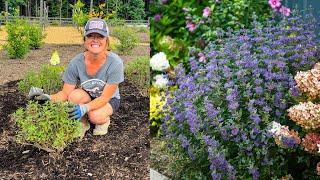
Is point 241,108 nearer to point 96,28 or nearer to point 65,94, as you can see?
point 96,28

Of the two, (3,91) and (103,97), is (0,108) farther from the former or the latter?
(103,97)

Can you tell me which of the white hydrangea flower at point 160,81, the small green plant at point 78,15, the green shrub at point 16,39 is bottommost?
the white hydrangea flower at point 160,81

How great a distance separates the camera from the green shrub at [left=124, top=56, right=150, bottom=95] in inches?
152

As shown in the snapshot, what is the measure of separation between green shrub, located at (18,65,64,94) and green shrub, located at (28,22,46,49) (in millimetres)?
177

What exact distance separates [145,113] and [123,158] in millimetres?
571

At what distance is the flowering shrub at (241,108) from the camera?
279 centimetres

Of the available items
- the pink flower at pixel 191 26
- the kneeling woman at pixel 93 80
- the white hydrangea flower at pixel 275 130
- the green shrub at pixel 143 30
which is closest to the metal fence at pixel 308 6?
the pink flower at pixel 191 26

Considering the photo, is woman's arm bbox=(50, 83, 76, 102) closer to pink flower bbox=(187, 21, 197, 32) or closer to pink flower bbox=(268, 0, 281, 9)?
pink flower bbox=(187, 21, 197, 32)

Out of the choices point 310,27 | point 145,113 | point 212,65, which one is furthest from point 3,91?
point 310,27

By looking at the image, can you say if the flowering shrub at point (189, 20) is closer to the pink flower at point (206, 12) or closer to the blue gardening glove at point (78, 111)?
the pink flower at point (206, 12)

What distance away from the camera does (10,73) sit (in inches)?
149

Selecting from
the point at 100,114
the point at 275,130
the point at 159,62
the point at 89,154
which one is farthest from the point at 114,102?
the point at 159,62

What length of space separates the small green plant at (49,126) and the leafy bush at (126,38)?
27.0 inches

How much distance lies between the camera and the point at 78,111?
3.06 metres
